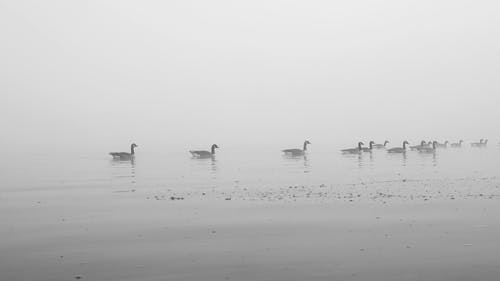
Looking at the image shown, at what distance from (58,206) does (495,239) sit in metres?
16.1

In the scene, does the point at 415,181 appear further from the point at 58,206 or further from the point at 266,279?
the point at 266,279

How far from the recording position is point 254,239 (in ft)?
47.5

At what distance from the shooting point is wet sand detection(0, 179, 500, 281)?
1112cm

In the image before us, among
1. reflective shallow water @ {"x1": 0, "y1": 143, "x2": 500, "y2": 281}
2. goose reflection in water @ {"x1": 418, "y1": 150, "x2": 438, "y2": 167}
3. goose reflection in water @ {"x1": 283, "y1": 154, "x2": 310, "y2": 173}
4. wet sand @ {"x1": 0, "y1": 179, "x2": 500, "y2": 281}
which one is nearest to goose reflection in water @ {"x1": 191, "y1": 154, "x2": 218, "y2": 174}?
goose reflection in water @ {"x1": 283, "y1": 154, "x2": 310, "y2": 173}

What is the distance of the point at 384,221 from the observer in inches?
661

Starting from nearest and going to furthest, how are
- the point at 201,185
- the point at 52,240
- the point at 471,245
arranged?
the point at 471,245 < the point at 52,240 < the point at 201,185

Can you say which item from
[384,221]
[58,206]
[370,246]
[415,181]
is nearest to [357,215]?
[384,221]

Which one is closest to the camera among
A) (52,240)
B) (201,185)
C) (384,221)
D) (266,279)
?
(266,279)

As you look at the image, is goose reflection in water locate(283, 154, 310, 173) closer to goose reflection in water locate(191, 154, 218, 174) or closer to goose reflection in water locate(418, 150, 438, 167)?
goose reflection in water locate(191, 154, 218, 174)

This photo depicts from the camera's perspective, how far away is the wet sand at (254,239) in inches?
438

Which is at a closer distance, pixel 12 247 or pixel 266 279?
pixel 266 279

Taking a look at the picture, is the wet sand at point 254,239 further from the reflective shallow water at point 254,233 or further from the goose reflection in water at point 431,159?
the goose reflection in water at point 431,159

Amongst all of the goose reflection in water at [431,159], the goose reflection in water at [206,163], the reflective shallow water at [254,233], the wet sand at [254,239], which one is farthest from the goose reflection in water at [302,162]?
the wet sand at [254,239]

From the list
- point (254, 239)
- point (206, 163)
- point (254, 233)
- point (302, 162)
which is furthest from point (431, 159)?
point (254, 239)
